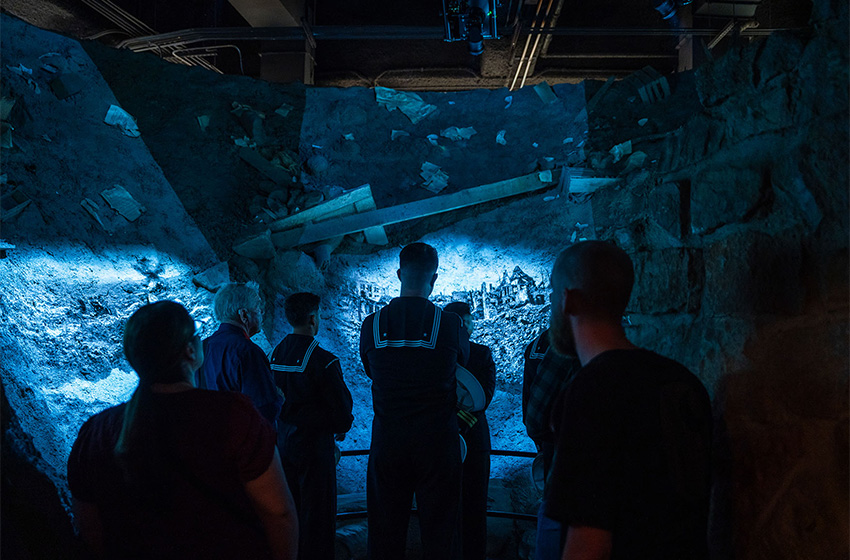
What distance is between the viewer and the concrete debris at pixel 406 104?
657 centimetres

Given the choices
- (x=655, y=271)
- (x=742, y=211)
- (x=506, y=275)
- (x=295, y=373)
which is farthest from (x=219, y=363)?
(x=506, y=275)

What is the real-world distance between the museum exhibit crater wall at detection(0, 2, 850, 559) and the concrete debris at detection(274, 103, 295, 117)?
0.04 metres

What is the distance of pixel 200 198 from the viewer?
5777 millimetres

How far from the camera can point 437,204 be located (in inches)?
228

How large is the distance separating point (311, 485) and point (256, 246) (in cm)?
306

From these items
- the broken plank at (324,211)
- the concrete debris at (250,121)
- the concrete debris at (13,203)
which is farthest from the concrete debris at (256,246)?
the concrete debris at (13,203)

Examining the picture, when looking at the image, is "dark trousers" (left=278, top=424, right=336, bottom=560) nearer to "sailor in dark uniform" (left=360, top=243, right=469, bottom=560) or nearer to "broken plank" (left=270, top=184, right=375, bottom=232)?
"sailor in dark uniform" (left=360, top=243, right=469, bottom=560)

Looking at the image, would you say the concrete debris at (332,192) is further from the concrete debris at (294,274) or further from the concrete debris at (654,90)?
the concrete debris at (654,90)

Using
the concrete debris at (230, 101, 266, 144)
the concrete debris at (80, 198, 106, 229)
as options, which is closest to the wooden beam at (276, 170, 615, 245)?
the concrete debris at (230, 101, 266, 144)

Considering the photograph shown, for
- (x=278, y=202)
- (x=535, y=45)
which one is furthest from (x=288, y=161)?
(x=535, y=45)

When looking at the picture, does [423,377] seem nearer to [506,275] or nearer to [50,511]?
[50,511]

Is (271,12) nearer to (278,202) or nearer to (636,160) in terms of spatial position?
(278,202)

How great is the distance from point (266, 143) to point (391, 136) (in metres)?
1.36

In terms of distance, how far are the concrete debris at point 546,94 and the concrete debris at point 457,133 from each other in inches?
34.1
